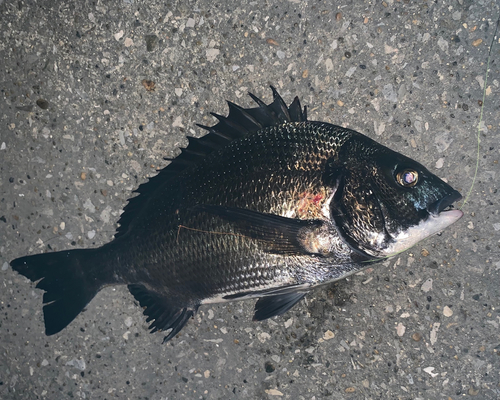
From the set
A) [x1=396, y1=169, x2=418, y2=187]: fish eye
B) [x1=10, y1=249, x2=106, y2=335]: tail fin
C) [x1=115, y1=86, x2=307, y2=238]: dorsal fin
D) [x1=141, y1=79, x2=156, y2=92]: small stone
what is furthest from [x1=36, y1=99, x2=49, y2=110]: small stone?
[x1=396, y1=169, x2=418, y2=187]: fish eye

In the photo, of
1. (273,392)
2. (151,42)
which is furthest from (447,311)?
(151,42)

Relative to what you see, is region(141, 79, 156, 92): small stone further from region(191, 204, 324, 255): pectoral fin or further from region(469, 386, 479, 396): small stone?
region(469, 386, 479, 396): small stone

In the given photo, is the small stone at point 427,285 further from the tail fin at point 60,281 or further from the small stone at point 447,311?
the tail fin at point 60,281

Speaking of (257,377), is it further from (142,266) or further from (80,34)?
(80,34)

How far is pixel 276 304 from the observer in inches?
85.0

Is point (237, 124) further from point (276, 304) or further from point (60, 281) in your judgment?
point (60, 281)

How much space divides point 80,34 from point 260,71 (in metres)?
1.41

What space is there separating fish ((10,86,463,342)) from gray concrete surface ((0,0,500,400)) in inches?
20.9

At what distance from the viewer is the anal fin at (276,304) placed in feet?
7.06

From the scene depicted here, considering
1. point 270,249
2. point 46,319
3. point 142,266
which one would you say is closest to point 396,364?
point 270,249

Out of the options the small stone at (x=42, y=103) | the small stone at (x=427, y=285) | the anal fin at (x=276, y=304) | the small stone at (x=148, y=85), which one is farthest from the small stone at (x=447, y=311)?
the small stone at (x=42, y=103)

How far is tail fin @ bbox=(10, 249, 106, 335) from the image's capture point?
241cm

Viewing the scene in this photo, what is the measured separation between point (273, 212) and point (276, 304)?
634 millimetres

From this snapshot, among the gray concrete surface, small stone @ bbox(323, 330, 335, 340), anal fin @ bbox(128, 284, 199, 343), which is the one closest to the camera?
A: anal fin @ bbox(128, 284, 199, 343)
